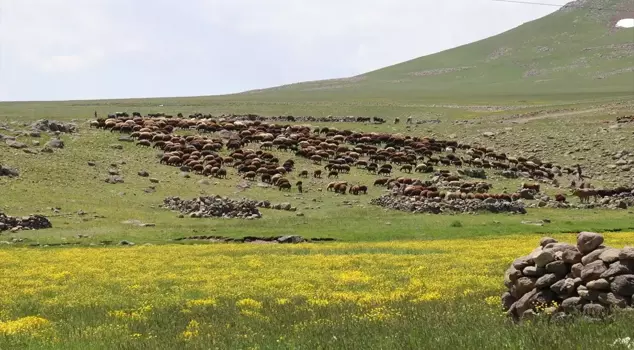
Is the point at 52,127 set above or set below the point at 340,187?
above

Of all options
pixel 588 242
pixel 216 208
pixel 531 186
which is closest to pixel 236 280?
pixel 588 242

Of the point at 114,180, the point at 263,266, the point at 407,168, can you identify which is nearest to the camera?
the point at 263,266

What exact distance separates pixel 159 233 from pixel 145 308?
23.9 meters

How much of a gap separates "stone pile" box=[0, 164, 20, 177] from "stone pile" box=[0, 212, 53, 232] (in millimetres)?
11830

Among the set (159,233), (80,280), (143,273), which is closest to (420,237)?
(159,233)

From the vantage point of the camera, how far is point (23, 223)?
132ft

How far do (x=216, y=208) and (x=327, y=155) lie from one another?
75.6ft

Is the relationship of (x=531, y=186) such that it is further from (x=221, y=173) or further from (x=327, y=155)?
(x=221, y=173)

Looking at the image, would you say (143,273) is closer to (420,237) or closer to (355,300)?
(355,300)

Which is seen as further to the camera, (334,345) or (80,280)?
(80,280)

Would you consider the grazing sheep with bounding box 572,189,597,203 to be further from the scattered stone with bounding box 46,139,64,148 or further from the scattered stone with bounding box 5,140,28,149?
the scattered stone with bounding box 5,140,28,149

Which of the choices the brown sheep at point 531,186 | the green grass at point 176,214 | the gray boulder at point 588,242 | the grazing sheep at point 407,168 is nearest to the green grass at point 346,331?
the gray boulder at point 588,242

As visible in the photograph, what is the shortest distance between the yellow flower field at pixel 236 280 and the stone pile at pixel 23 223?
704 centimetres

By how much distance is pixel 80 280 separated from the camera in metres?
22.6
